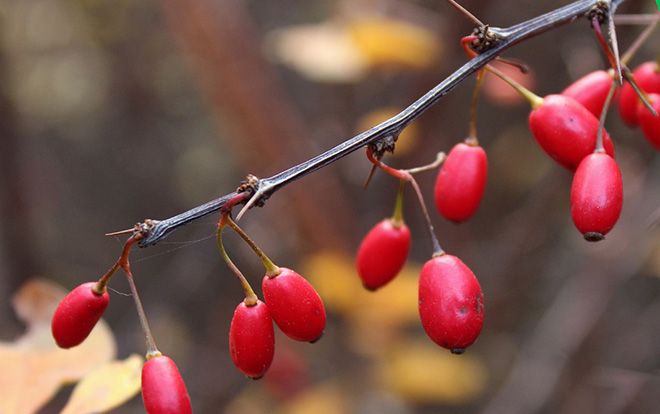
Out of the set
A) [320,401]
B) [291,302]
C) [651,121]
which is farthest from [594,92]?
[320,401]

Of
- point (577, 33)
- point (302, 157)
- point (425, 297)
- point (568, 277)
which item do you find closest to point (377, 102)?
point (302, 157)

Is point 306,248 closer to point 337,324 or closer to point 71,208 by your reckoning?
point 337,324

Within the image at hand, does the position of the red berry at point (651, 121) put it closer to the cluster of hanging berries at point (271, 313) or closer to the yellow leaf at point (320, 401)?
the cluster of hanging berries at point (271, 313)

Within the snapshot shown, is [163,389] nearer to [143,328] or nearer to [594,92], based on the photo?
[143,328]

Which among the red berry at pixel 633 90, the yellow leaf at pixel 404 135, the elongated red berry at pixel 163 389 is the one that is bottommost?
the elongated red berry at pixel 163 389

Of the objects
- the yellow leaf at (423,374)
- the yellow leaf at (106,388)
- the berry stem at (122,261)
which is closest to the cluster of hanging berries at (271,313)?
the berry stem at (122,261)

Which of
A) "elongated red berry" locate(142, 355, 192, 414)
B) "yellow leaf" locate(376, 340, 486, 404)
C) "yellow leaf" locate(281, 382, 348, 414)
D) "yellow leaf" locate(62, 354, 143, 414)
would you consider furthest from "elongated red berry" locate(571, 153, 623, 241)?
"yellow leaf" locate(281, 382, 348, 414)
